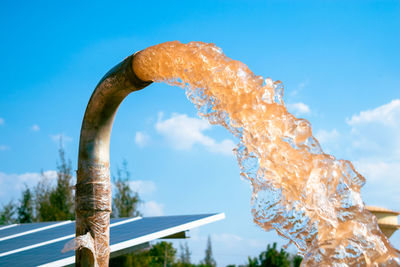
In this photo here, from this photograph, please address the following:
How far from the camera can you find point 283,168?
1.53 metres

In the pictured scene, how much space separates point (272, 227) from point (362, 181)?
338 millimetres

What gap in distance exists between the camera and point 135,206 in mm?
14164

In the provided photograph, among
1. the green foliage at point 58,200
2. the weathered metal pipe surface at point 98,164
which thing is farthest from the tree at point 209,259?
the weathered metal pipe surface at point 98,164

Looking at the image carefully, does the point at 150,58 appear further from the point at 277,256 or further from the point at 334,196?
the point at 277,256

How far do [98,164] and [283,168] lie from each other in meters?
1.03

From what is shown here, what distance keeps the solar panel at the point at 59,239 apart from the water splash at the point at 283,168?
124 inches

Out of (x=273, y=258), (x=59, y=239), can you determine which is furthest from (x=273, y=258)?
(x=59, y=239)

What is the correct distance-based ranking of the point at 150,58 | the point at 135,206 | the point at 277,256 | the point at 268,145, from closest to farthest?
the point at 268,145 < the point at 150,58 < the point at 277,256 < the point at 135,206

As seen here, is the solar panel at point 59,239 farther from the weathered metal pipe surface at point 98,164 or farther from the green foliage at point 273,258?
the green foliage at point 273,258

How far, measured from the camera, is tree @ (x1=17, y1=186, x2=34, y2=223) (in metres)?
15.7

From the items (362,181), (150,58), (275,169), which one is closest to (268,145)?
(275,169)

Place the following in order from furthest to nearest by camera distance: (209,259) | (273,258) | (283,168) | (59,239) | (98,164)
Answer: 1. (209,259)
2. (273,258)
3. (59,239)
4. (98,164)
5. (283,168)

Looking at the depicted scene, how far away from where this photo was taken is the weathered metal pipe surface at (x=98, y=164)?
210cm

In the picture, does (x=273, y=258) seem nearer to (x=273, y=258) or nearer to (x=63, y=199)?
(x=273, y=258)
